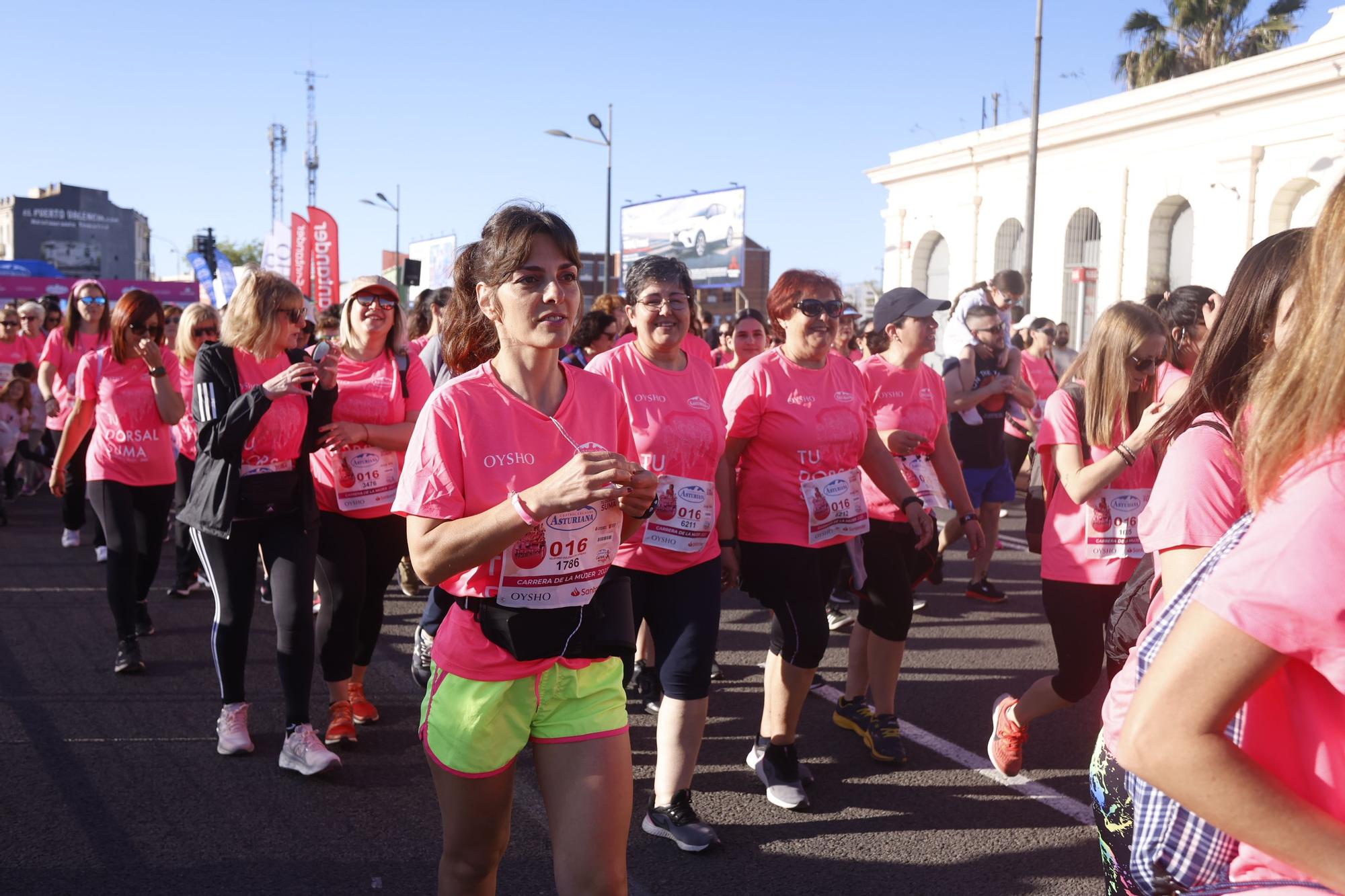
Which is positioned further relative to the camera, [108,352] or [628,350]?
[108,352]

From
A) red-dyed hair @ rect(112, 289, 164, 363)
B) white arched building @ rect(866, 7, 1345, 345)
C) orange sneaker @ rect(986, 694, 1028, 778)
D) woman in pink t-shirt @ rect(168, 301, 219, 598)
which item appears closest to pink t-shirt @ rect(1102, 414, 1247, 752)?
orange sneaker @ rect(986, 694, 1028, 778)

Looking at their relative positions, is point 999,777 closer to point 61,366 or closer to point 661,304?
point 661,304

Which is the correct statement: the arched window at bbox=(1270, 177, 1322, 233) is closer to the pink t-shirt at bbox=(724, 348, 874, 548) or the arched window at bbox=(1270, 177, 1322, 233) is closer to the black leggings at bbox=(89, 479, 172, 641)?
the pink t-shirt at bbox=(724, 348, 874, 548)

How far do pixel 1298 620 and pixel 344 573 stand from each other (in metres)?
4.10

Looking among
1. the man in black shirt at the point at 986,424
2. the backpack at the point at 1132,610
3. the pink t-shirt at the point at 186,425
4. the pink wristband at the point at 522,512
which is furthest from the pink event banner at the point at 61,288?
the backpack at the point at 1132,610

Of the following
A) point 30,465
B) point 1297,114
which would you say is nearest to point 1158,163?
point 1297,114

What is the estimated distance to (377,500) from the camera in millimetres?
4797

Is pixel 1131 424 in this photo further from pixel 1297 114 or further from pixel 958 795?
pixel 1297 114

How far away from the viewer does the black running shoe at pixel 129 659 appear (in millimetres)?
5707

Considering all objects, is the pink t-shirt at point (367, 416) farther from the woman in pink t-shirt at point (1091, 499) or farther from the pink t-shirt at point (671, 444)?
the woman in pink t-shirt at point (1091, 499)

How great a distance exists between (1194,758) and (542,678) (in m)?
1.51

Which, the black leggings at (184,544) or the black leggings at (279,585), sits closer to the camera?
the black leggings at (279,585)

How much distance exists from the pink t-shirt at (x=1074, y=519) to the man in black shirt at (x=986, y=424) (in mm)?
3554

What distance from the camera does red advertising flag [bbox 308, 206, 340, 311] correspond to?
21188 mm
